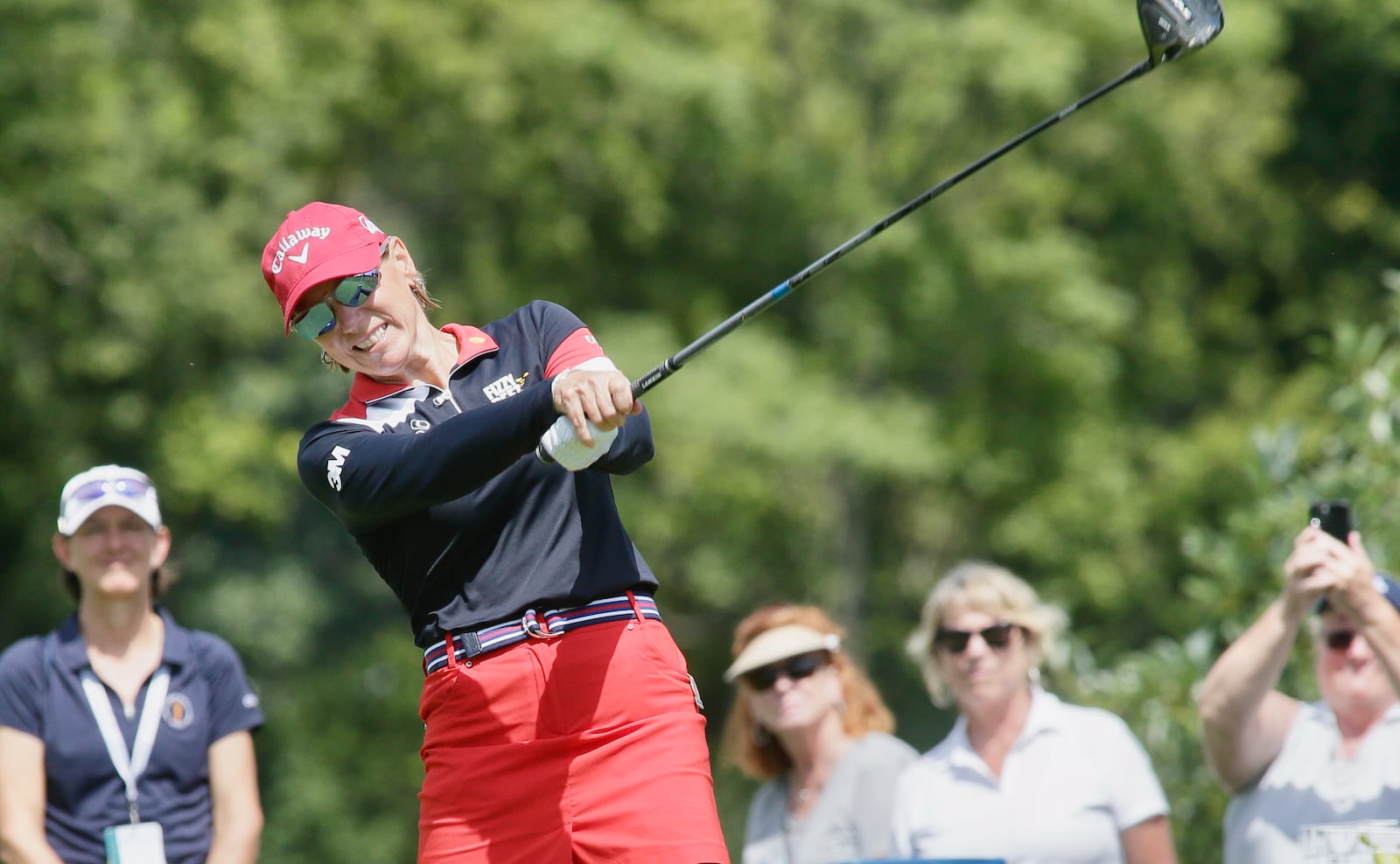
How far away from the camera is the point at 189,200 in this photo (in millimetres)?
15820

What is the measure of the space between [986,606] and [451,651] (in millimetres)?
2356

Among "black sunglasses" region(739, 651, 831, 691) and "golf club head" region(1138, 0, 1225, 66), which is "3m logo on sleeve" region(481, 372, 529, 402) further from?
"black sunglasses" region(739, 651, 831, 691)

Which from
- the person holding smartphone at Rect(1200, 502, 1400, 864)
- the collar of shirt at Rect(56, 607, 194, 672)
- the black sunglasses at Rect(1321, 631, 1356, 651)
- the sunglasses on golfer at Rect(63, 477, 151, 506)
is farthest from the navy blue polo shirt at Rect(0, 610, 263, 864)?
the black sunglasses at Rect(1321, 631, 1356, 651)

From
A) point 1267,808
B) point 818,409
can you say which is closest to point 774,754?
point 1267,808

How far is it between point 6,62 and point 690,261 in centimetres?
693

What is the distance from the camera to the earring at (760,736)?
5.65 meters

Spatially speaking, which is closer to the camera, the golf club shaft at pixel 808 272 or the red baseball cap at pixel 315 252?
the golf club shaft at pixel 808 272

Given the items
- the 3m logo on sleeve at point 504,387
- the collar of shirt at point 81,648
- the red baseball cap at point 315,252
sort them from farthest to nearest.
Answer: the collar of shirt at point 81,648
the 3m logo on sleeve at point 504,387
the red baseball cap at point 315,252

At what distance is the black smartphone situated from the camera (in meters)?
4.41

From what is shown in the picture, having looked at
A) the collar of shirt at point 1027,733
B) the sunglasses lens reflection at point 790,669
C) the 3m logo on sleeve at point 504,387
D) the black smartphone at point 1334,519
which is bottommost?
the collar of shirt at point 1027,733

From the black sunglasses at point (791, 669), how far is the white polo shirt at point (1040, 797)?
0.52 m

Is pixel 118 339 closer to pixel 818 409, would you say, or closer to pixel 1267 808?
pixel 818 409

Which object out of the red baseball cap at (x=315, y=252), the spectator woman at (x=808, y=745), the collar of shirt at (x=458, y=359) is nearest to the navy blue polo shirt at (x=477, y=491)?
the collar of shirt at (x=458, y=359)

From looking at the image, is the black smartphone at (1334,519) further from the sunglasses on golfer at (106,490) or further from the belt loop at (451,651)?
the sunglasses on golfer at (106,490)
